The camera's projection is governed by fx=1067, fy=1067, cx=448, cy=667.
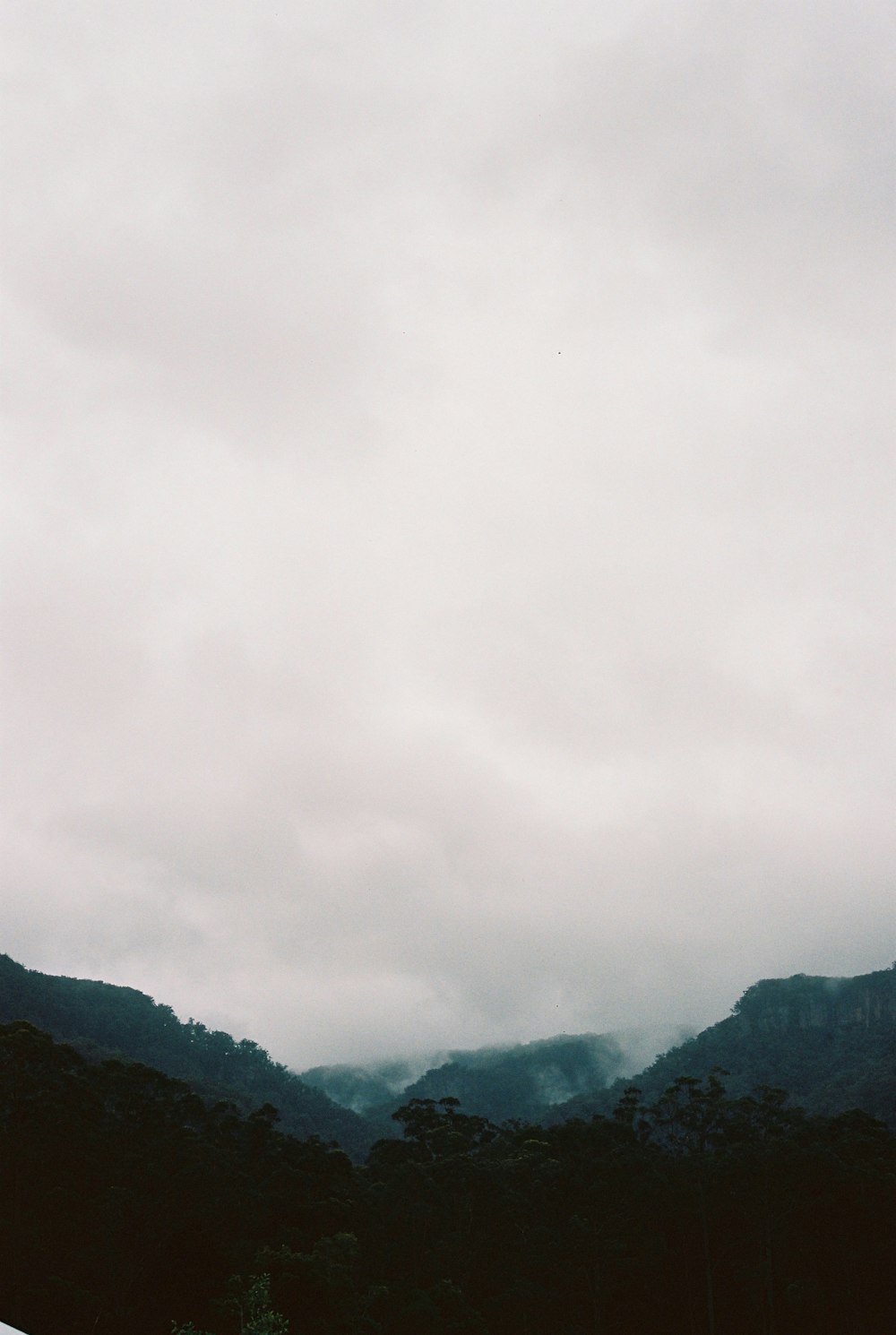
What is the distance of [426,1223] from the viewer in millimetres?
79938

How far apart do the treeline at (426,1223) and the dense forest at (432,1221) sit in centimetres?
14

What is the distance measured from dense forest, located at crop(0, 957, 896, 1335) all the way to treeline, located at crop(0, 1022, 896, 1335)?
14cm

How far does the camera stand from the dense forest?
221ft

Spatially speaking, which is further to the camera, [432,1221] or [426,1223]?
[432,1221]

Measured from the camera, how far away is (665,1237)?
267 ft

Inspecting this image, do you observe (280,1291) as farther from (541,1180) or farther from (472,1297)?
(541,1180)

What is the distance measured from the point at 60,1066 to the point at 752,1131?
174 feet

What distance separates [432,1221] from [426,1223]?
507mm

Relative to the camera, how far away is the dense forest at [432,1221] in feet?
221

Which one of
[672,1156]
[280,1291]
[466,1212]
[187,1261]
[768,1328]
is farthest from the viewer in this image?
[672,1156]

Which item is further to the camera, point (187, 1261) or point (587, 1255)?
point (587, 1255)

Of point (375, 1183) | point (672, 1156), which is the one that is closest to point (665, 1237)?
point (672, 1156)

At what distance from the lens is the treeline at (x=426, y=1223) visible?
221 feet

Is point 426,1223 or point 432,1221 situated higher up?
point 432,1221
